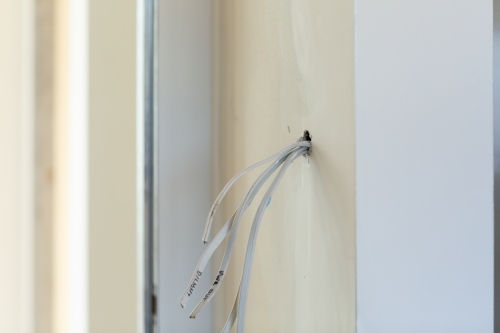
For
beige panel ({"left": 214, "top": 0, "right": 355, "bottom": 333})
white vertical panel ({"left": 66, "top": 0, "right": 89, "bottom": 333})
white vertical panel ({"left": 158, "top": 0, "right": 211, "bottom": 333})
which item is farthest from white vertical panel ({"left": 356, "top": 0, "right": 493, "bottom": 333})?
white vertical panel ({"left": 66, "top": 0, "right": 89, "bottom": 333})

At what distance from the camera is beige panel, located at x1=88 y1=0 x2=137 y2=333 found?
0.55 metres

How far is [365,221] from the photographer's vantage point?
0.66 feet

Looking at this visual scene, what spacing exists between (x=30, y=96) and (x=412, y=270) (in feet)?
1.92

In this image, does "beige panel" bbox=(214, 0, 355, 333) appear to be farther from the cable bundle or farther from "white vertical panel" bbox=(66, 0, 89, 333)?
"white vertical panel" bbox=(66, 0, 89, 333)

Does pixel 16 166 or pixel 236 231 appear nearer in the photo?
pixel 236 231

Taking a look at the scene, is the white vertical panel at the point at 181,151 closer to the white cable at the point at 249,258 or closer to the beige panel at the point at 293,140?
the beige panel at the point at 293,140

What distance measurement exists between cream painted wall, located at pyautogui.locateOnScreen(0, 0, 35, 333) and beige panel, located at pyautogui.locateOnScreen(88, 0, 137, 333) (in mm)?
99

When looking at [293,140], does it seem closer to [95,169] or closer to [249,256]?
[249,256]

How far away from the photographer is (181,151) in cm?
50

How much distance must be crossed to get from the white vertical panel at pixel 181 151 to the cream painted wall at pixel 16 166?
0.24 m

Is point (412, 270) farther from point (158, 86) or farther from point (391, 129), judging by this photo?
point (158, 86)

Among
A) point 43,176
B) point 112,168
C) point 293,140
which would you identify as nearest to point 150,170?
point 112,168

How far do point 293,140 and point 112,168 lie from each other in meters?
0.35

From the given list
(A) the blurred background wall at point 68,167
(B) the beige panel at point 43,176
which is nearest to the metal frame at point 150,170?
(A) the blurred background wall at point 68,167
